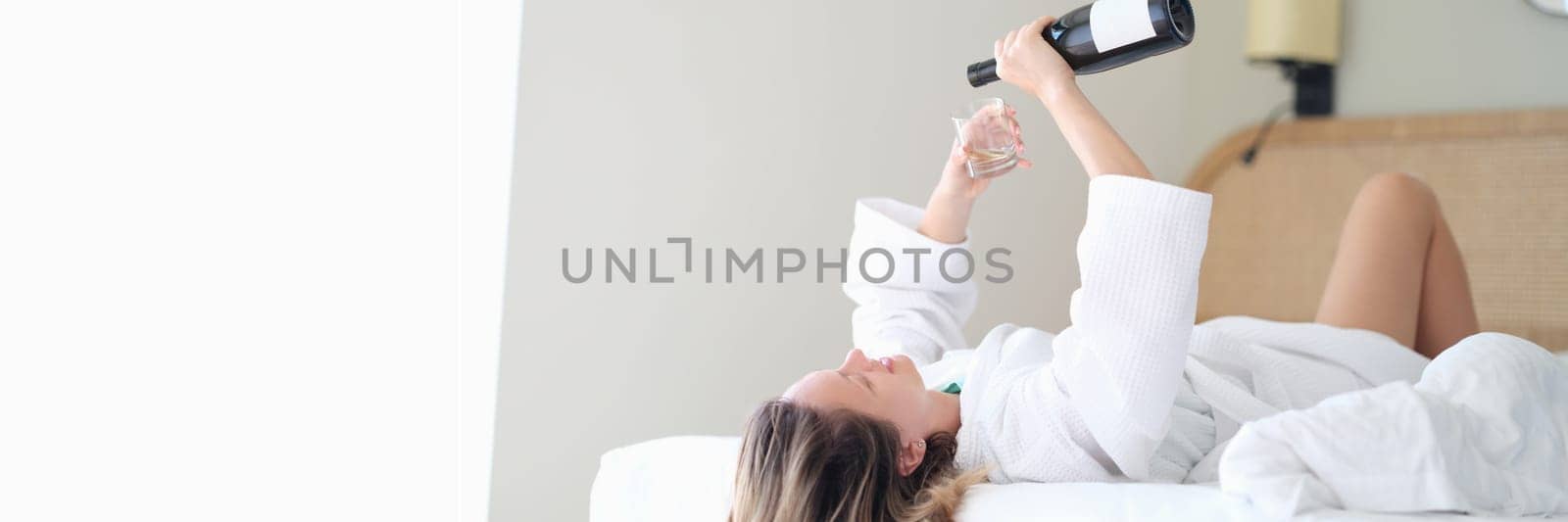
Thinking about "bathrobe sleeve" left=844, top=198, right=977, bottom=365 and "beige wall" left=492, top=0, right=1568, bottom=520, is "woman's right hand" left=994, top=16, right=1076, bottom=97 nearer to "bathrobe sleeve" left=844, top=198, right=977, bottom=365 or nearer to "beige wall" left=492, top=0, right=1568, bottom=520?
"bathrobe sleeve" left=844, top=198, right=977, bottom=365

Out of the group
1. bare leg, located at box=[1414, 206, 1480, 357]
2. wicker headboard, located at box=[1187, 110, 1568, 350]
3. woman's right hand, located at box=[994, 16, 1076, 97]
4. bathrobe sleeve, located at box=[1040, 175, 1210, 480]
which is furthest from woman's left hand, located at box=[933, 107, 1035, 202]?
wicker headboard, located at box=[1187, 110, 1568, 350]

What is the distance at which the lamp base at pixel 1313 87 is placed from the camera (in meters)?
2.41

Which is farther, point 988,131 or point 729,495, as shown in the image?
point 988,131

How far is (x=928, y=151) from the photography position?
211cm

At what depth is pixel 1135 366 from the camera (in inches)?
42.3

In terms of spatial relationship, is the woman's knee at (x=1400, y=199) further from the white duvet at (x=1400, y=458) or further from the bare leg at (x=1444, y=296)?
the white duvet at (x=1400, y=458)

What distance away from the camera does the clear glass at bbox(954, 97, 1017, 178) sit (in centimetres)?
131

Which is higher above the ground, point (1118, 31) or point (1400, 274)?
point (1118, 31)

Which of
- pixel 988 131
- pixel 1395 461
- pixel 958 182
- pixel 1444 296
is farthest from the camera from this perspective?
pixel 1444 296

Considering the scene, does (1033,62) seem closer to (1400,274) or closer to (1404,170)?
(1400,274)

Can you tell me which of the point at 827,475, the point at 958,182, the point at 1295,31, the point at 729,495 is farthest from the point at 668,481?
the point at 1295,31

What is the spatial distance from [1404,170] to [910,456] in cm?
146

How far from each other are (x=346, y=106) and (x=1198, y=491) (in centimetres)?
100

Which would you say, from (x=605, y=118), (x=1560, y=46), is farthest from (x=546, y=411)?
(x=1560, y=46)
